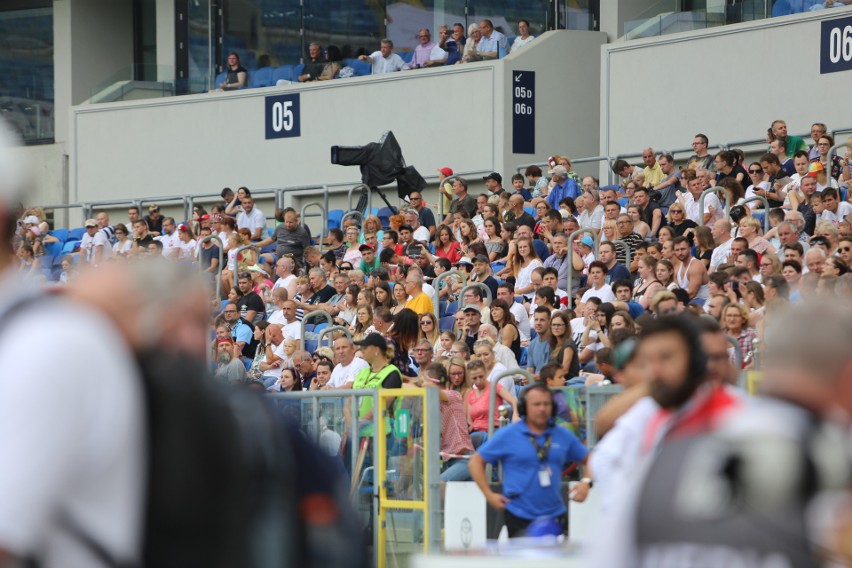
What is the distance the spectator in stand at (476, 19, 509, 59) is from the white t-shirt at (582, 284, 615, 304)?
39.4ft

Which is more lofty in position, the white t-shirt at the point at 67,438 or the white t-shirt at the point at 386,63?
the white t-shirt at the point at 386,63

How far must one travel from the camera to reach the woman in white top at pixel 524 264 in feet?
51.4

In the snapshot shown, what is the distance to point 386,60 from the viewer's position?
26891mm

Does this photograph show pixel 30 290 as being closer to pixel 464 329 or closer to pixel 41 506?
pixel 41 506

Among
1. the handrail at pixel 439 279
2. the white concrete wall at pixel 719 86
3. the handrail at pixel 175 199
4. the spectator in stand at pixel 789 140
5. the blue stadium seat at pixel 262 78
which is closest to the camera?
the handrail at pixel 439 279

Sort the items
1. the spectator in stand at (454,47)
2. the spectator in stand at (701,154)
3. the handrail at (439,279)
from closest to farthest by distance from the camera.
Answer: the handrail at (439,279) → the spectator in stand at (701,154) → the spectator in stand at (454,47)

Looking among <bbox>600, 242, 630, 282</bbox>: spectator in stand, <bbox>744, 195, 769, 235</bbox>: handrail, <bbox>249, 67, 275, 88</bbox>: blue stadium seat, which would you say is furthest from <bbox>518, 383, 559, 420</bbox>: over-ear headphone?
<bbox>249, 67, 275, 88</bbox>: blue stadium seat

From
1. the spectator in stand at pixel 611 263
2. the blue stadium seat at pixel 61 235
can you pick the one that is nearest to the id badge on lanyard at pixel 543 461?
the spectator in stand at pixel 611 263

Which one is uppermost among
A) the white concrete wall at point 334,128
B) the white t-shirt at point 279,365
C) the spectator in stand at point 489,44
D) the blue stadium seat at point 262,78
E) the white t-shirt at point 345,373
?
the spectator in stand at point 489,44

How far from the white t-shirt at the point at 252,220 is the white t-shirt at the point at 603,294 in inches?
353

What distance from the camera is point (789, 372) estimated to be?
9.08 feet

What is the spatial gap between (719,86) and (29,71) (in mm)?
16017

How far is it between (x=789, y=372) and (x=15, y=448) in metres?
1.38

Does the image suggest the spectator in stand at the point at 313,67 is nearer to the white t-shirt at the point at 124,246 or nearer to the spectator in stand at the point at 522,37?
the spectator in stand at the point at 522,37
